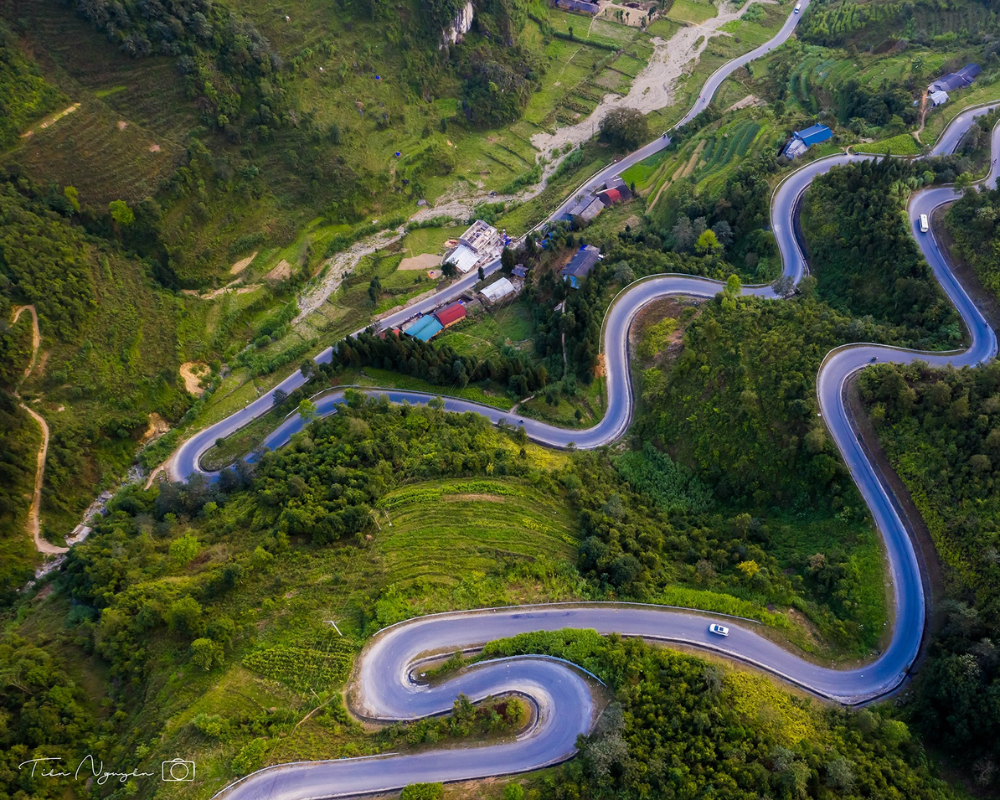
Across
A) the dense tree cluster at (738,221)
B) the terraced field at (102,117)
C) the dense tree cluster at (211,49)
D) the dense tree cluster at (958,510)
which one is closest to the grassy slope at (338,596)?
the dense tree cluster at (958,510)

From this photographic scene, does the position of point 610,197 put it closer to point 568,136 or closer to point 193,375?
point 568,136

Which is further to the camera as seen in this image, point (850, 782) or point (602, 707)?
point (602, 707)

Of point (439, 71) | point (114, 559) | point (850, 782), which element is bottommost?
point (850, 782)

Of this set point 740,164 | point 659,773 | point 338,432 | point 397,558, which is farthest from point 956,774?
point 740,164

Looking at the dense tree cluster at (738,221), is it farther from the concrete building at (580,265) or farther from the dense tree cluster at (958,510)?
the dense tree cluster at (958,510)

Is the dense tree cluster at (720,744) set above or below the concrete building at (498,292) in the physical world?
below

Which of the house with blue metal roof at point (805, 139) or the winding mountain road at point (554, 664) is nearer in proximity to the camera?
the winding mountain road at point (554, 664)

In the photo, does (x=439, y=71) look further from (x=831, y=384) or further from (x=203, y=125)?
(x=831, y=384)
